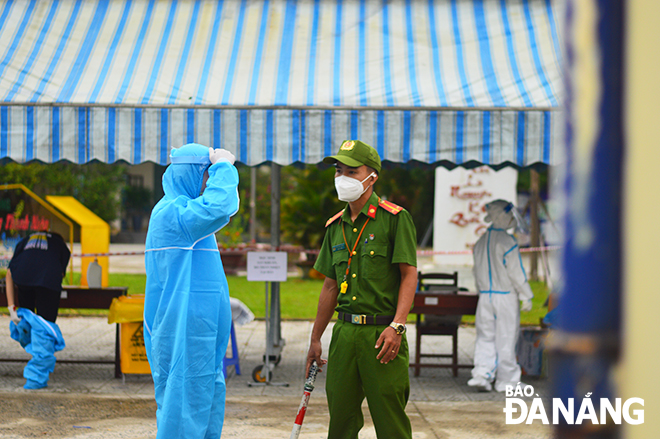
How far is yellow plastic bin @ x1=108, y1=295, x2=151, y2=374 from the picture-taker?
6160 mm

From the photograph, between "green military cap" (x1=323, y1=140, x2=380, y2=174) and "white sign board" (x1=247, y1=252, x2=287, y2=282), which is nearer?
"green military cap" (x1=323, y1=140, x2=380, y2=174)

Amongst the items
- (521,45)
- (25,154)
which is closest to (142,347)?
(25,154)

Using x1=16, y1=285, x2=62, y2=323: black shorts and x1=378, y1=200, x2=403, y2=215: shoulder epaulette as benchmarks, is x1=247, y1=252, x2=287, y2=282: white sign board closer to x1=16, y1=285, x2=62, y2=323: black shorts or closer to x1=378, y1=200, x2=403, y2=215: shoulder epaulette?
x1=16, y1=285, x2=62, y2=323: black shorts

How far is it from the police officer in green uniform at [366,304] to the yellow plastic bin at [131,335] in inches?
127

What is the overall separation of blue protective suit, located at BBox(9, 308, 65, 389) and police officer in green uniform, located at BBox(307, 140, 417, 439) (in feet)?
11.6

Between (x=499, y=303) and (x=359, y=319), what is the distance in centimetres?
336

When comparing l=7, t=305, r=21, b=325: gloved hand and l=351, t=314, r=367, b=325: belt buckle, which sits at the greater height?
l=351, t=314, r=367, b=325: belt buckle

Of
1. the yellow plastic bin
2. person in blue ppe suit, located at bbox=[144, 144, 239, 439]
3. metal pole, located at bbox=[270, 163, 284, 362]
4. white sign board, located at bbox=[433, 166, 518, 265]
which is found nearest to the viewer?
person in blue ppe suit, located at bbox=[144, 144, 239, 439]

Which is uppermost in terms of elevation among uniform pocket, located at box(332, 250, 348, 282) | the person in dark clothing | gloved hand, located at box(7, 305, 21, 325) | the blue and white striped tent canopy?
the blue and white striped tent canopy

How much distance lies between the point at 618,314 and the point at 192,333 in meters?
3.45

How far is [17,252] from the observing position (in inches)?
244

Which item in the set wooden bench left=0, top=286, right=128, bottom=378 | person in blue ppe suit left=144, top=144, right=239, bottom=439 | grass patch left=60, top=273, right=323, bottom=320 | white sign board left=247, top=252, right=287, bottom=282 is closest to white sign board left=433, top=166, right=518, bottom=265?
grass patch left=60, top=273, right=323, bottom=320

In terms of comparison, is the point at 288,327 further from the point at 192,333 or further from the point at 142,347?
the point at 192,333

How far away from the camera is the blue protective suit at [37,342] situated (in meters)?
5.91
